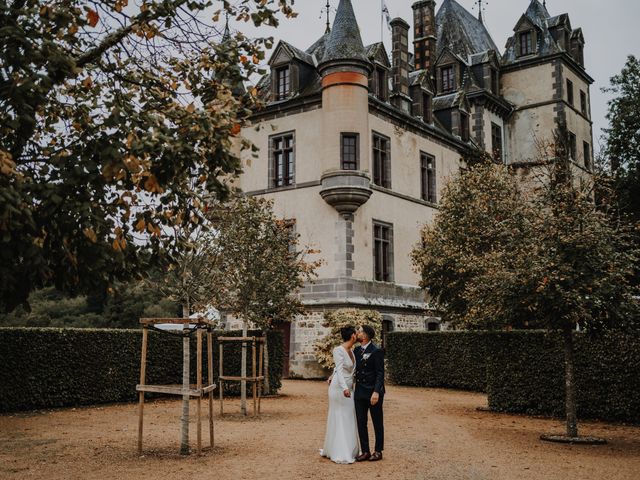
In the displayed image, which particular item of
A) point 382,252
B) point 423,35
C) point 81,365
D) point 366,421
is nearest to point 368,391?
point 366,421

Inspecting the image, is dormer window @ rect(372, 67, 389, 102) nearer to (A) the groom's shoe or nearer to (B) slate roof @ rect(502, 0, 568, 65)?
(B) slate roof @ rect(502, 0, 568, 65)

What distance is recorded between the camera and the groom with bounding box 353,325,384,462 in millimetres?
9195

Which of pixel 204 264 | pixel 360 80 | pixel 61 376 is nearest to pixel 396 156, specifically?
pixel 360 80

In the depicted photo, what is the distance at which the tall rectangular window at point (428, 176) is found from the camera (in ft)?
96.7

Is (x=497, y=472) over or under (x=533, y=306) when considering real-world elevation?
under

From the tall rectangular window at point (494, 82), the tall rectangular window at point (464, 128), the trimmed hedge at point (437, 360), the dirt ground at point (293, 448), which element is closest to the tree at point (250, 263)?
the dirt ground at point (293, 448)

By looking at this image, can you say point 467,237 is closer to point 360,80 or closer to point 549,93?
point 360,80

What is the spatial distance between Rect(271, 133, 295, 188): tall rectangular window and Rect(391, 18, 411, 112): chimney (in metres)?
4.96

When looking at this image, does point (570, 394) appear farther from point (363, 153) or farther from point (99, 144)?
point (363, 153)

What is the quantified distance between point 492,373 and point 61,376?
31.1ft

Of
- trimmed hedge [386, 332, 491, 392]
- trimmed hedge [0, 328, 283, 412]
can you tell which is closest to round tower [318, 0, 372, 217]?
trimmed hedge [386, 332, 491, 392]

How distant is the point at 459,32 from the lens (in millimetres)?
37750

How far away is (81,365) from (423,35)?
25365 mm

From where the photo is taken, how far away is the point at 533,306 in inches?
440
